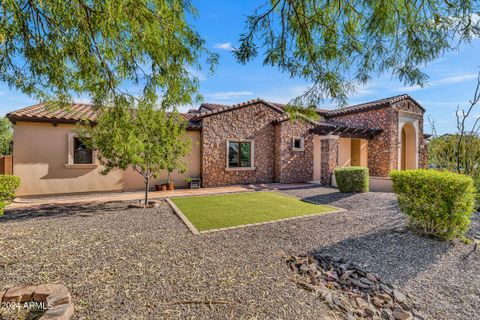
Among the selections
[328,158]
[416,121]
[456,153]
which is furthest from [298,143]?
[416,121]

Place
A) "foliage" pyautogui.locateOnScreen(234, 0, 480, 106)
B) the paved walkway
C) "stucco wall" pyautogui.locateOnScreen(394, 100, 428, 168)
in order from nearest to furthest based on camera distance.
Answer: "foliage" pyautogui.locateOnScreen(234, 0, 480, 106)
the paved walkway
"stucco wall" pyautogui.locateOnScreen(394, 100, 428, 168)

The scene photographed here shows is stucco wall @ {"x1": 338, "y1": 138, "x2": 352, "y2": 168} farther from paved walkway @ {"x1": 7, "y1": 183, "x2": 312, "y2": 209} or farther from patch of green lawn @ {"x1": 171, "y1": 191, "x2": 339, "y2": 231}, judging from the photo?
paved walkway @ {"x1": 7, "y1": 183, "x2": 312, "y2": 209}

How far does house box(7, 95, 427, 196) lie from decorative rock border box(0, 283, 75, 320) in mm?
9303

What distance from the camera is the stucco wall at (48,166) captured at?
1070 centimetres

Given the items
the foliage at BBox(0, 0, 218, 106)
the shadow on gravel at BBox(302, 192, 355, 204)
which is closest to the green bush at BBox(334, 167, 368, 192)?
the shadow on gravel at BBox(302, 192, 355, 204)

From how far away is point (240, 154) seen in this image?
15938 millimetres

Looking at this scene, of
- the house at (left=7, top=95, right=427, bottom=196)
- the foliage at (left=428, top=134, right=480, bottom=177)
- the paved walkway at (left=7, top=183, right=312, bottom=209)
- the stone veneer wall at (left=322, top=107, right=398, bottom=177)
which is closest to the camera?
the foliage at (left=428, top=134, right=480, bottom=177)

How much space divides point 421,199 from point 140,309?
7099mm

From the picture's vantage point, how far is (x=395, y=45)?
4.50 meters

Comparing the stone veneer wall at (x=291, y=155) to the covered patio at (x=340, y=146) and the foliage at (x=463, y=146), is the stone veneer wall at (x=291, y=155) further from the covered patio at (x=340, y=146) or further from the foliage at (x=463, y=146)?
the foliage at (x=463, y=146)

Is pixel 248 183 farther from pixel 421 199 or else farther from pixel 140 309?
pixel 140 309

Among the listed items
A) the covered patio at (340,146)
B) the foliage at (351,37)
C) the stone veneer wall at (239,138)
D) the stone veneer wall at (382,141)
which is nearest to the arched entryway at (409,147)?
the stone veneer wall at (382,141)

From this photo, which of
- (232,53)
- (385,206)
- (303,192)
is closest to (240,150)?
(303,192)

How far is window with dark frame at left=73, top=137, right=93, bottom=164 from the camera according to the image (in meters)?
11.9
